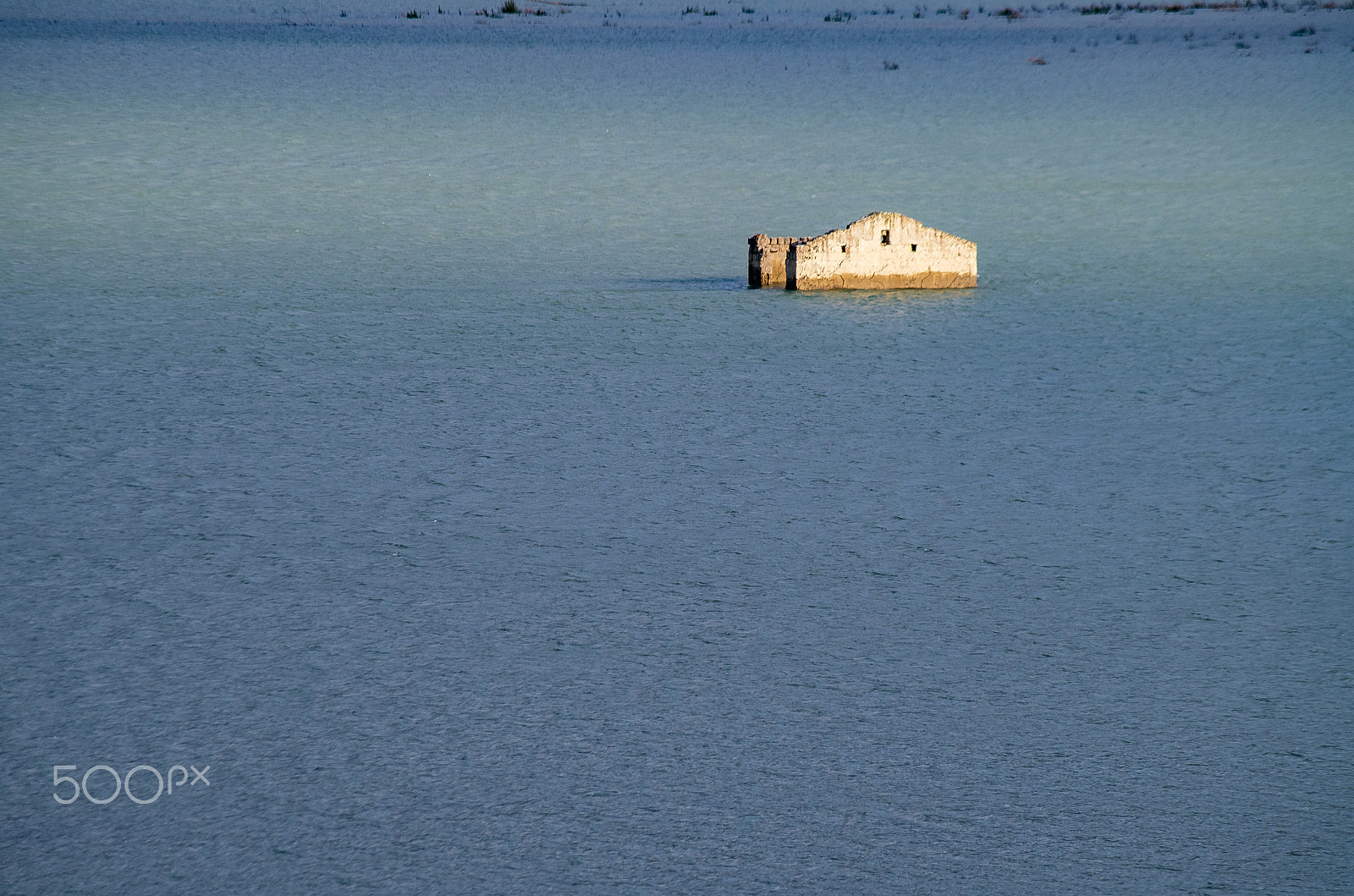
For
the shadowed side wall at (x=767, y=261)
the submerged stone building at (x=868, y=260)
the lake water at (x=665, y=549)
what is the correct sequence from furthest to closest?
the shadowed side wall at (x=767, y=261) < the submerged stone building at (x=868, y=260) < the lake water at (x=665, y=549)

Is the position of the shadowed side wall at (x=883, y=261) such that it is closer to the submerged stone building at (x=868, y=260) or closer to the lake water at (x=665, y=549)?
the submerged stone building at (x=868, y=260)

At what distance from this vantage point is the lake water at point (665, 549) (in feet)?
8.79

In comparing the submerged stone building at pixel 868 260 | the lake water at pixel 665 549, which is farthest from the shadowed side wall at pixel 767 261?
the lake water at pixel 665 549

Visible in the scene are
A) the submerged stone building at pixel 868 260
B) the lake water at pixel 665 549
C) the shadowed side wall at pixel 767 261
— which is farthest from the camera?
the shadowed side wall at pixel 767 261

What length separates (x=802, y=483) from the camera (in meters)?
4.62

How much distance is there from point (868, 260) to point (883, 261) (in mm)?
74

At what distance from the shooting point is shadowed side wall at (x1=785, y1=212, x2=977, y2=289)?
7.53 meters

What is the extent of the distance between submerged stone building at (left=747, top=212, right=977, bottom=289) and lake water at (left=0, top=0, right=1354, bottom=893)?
0.16 meters

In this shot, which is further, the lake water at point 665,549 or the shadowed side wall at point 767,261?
the shadowed side wall at point 767,261

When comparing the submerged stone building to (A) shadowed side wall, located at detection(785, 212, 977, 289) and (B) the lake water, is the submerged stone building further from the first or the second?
(B) the lake water

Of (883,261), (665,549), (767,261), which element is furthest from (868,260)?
(665,549)

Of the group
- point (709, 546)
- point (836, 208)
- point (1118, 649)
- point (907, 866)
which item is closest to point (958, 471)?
point (709, 546)

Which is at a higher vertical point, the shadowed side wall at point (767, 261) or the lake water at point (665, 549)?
the shadowed side wall at point (767, 261)

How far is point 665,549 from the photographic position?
4.05 meters
